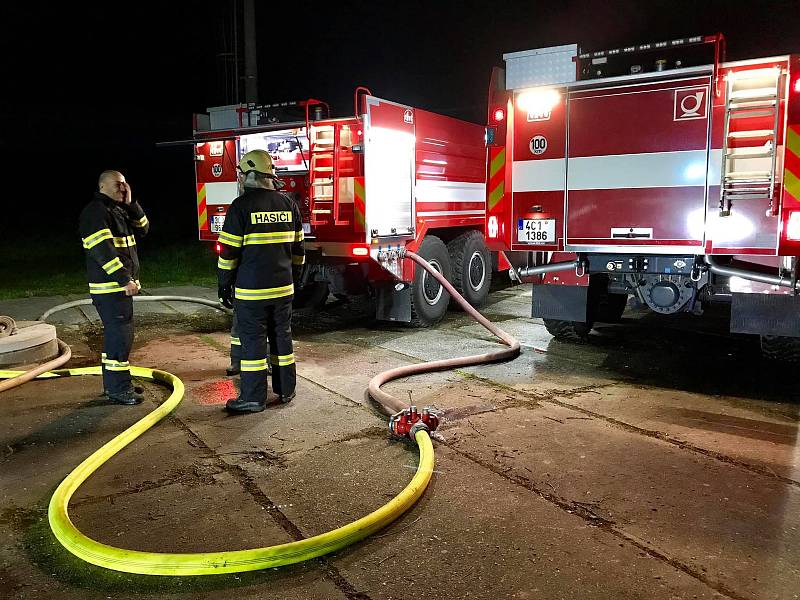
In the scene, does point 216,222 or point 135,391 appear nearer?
point 135,391

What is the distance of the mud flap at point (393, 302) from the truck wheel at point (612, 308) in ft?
6.88

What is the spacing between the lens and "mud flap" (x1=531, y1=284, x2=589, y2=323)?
6.16 metres

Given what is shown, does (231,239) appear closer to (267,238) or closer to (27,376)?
(267,238)

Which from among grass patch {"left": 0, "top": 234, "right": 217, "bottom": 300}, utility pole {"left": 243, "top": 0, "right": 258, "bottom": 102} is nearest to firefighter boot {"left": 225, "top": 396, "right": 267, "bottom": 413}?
grass patch {"left": 0, "top": 234, "right": 217, "bottom": 300}

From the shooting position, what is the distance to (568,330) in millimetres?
7105

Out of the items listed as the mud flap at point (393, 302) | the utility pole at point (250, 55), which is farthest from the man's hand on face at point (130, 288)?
the utility pole at point (250, 55)

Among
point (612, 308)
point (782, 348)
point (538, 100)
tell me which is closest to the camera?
point (782, 348)

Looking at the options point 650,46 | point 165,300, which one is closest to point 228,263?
point 650,46

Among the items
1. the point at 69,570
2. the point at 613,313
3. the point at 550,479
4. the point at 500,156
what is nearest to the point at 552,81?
the point at 500,156

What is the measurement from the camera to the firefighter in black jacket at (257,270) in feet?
15.7

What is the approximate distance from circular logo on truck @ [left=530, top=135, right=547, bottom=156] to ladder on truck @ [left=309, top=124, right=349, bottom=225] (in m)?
2.10

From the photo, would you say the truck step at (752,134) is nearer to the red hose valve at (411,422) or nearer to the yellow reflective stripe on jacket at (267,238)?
the red hose valve at (411,422)

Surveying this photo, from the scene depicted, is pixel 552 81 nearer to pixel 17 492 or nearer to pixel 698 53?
pixel 698 53

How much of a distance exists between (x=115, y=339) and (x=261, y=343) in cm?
109
